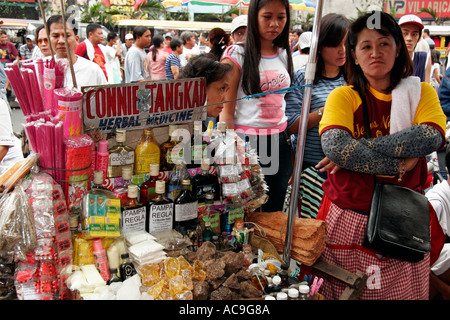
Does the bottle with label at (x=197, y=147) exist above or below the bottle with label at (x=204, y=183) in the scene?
above

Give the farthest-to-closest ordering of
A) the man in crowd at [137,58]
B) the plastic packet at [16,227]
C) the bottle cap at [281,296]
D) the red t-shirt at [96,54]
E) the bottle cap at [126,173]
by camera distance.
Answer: the man in crowd at [137,58] < the red t-shirt at [96,54] < the bottle cap at [126,173] < the bottle cap at [281,296] < the plastic packet at [16,227]

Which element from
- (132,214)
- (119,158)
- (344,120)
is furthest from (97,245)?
(344,120)

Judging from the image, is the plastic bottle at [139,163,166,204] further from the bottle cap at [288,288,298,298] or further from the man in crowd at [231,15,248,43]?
the man in crowd at [231,15,248,43]

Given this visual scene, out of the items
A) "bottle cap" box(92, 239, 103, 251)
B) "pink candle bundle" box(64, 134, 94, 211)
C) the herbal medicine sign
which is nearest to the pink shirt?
the herbal medicine sign

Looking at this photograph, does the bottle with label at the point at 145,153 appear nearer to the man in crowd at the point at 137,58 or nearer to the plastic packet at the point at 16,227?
the plastic packet at the point at 16,227

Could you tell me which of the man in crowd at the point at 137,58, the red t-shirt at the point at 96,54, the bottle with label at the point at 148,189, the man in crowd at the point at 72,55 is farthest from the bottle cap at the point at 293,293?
the man in crowd at the point at 137,58

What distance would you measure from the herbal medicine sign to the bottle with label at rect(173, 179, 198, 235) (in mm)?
361

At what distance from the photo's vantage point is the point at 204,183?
195 cm

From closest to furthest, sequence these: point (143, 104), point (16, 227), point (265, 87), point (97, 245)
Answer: point (16, 227), point (97, 245), point (143, 104), point (265, 87)

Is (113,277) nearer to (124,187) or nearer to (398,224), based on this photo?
(124,187)

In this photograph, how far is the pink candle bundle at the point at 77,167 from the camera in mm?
1608

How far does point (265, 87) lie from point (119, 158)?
122cm

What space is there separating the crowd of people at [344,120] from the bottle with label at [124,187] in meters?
0.64

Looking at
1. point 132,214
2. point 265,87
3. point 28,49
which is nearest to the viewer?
point 132,214
